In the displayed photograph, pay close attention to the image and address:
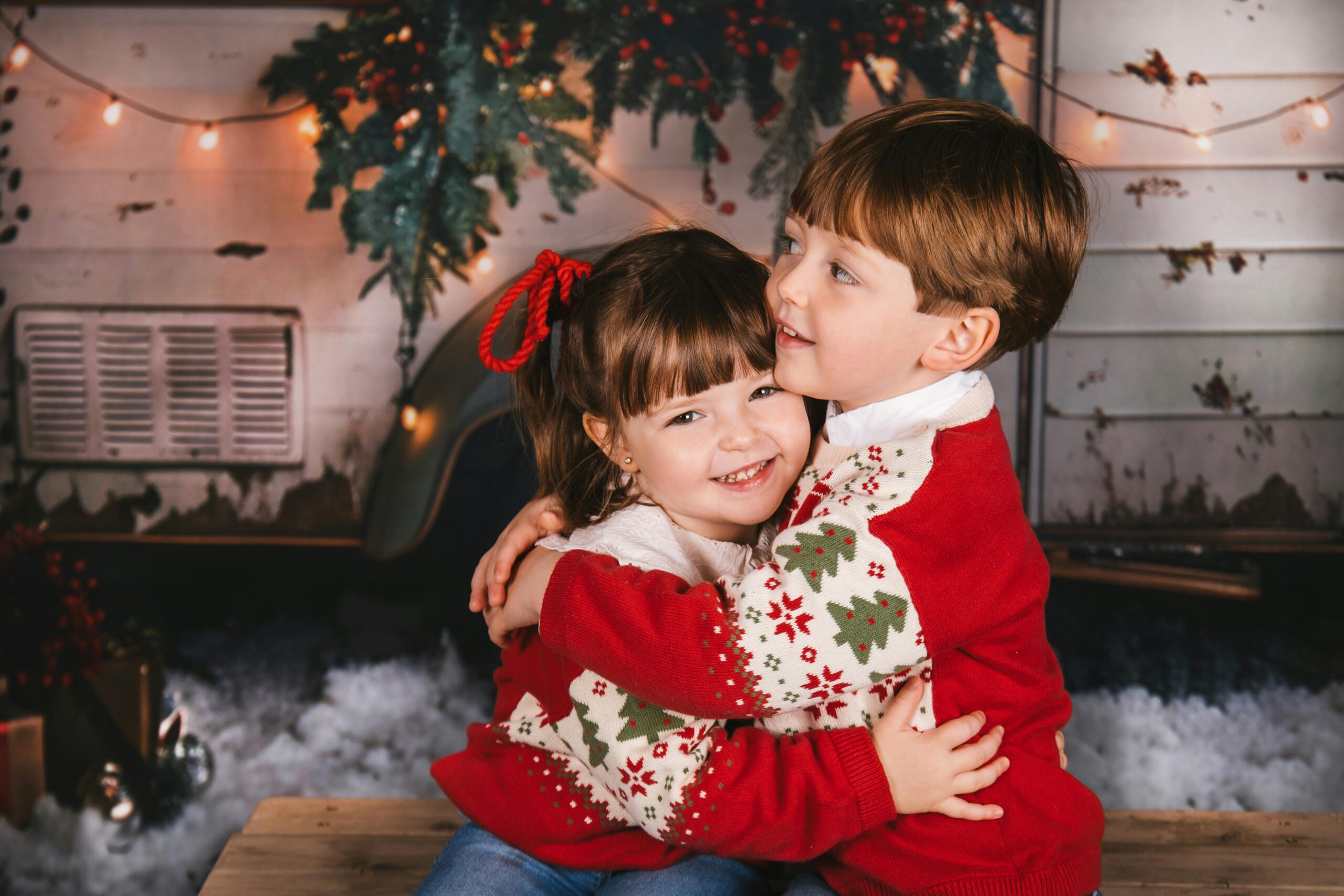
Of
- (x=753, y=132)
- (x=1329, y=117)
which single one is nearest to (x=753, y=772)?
(x=753, y=132)

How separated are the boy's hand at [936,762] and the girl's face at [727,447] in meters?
0.30

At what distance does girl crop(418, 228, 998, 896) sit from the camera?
1169mm

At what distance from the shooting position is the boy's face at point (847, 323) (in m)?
1.19

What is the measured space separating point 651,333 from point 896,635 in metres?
0.45

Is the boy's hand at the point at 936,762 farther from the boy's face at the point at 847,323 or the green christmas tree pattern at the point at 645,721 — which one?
the boy's face at the point at 847,323

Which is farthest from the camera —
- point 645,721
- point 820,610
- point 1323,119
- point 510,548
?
point 1323,119

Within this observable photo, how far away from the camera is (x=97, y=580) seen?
259cm

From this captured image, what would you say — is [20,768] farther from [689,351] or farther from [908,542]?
[908,542]

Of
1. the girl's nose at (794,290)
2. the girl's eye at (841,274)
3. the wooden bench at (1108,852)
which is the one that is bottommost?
the wooden bench at (1108,852)

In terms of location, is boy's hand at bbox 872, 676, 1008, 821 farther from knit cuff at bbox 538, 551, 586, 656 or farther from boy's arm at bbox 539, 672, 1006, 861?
knit cuff at bbox 538, 551, 586, 656

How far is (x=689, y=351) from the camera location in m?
1.27

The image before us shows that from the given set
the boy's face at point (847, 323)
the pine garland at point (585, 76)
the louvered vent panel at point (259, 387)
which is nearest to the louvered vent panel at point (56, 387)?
the louvered vent panel at point (259, 387)

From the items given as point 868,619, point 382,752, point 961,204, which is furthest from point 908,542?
point 382,752

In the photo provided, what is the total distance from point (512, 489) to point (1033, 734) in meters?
1.55
